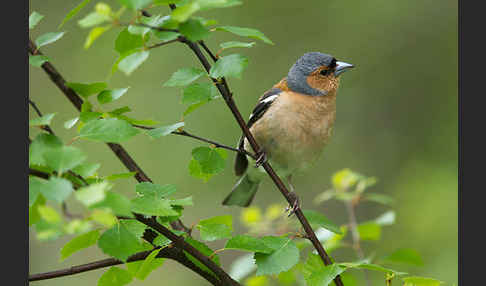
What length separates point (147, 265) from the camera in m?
2.32

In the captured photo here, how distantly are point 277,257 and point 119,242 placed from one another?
80cm

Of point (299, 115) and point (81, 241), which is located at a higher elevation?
point (81, 241)

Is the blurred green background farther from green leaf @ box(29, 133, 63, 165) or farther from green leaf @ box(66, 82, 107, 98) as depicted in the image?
green leaf @ box(29, 133, 63, 165)

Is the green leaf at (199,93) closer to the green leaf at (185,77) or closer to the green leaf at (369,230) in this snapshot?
the green leaf at (185,77)

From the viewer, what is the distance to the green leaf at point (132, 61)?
6.66ft

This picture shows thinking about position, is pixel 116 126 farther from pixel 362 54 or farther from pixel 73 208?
pixel 362 54

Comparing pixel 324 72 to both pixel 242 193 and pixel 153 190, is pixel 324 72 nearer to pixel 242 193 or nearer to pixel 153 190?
pixel 242 193

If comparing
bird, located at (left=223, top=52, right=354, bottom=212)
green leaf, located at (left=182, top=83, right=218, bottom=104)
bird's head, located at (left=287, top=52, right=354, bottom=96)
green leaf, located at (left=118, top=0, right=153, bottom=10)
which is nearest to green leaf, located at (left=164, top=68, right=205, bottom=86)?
green leaf, located at (left=182, top=83, right=218, bottom=104)

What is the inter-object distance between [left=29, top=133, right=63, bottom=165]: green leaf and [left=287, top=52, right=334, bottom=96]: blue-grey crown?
10.5 ft

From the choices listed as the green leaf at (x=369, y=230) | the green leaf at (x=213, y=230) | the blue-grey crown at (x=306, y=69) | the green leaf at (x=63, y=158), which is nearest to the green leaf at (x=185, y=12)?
the green leaf at (x=63, y=158)

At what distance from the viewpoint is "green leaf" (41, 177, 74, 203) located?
61.2 inches

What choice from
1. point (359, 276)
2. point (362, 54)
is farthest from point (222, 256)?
point (362, 54)

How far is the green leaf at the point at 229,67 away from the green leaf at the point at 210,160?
0.56 meters

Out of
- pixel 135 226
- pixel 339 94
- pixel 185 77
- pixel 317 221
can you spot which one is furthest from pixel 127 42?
pixel 339 94
